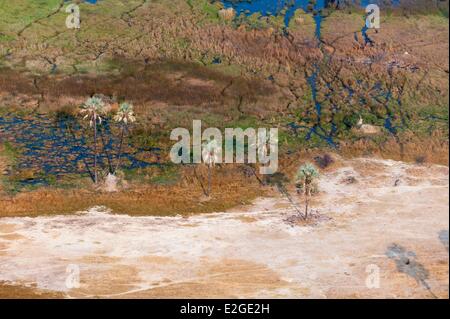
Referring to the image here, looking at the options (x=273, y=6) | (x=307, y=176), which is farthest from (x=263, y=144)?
(x=273, y=6)

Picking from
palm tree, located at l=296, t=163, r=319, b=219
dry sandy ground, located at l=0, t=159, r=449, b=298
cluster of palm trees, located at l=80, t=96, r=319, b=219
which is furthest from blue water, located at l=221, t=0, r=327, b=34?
palm tree, located at l=296, t=163, r=319, b=219

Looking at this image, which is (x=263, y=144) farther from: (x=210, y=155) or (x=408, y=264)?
(x=408, y=264)

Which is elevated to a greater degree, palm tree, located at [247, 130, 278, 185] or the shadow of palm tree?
palm tree, located at [247, 130, 278, 185]

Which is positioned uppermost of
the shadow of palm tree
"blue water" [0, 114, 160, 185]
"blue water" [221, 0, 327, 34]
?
"blue water" [221, 0, 327, 34]

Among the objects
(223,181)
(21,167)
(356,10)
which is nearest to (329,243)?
(223,181)

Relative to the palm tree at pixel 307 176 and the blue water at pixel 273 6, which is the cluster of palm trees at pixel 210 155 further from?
the blue water at pixel 273 6

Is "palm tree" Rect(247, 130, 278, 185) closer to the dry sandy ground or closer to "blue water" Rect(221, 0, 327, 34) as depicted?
the dry sandy ground

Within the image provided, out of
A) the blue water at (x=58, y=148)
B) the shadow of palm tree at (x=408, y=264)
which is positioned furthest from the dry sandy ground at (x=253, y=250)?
the blue water at (x=58, y=148)

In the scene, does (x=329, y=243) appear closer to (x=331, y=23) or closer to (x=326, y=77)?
(x=326, y=77)
